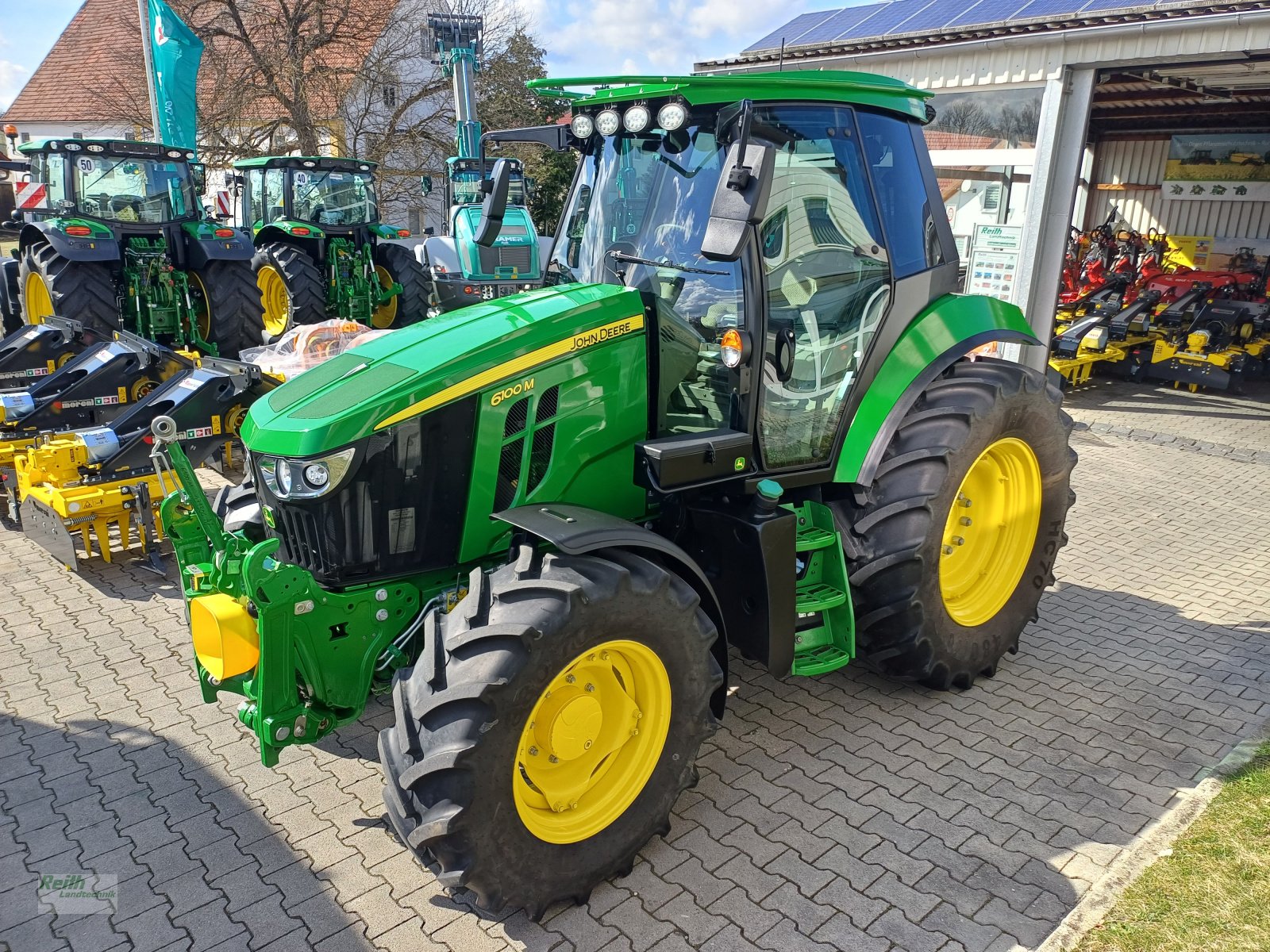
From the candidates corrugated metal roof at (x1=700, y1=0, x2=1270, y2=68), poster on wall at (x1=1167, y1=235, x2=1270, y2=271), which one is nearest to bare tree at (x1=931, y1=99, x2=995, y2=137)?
corrugated metal roof at (x1=700, y1=0, x2=1270, y2=68)

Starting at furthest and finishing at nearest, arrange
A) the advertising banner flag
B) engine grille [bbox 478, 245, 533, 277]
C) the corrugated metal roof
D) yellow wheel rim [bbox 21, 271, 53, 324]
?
engine grille [bbox 478, 245, 533, 277]
the advertising banner flag
yellow wheel rim [bbox 21, 271, 53, 324]
the corrugated metal roof

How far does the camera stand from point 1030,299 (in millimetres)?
9484

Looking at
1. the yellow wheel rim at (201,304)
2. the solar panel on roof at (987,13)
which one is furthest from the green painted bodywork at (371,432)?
the solar panel on roof at (987,13)

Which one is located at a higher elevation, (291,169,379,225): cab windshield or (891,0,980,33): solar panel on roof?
(891,0,980,33): solar panel on roof

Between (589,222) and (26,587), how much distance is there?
3.89 m

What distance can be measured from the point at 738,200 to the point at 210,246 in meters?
8.79

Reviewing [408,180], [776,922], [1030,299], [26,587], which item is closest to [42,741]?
[26,587]

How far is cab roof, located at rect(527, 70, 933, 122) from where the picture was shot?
3.04m

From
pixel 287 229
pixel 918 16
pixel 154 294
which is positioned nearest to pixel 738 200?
pixel 918 16

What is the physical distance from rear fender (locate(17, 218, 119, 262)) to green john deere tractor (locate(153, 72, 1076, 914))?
6.94 m

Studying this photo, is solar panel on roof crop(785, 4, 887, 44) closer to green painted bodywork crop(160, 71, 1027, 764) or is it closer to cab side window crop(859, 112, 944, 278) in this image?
cab side window crop(859, 112, 944, 278)

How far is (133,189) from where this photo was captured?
396 inches

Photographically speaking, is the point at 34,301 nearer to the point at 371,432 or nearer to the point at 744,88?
the point at 371,432

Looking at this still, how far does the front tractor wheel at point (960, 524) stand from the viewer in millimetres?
3609
